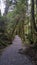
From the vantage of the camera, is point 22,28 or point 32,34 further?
point 22,28

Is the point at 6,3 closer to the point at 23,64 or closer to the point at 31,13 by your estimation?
the point at 31,13

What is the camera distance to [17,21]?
44.0 feet

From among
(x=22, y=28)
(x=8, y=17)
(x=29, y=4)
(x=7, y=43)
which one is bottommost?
(x=7, y=43)

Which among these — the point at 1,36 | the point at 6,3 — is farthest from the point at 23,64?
the point at 6,3

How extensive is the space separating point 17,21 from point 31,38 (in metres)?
2.21

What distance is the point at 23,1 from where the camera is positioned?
41.4ft

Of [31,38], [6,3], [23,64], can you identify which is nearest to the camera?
[23,64]

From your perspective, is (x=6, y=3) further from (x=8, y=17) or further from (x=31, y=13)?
(x=31, y=13)

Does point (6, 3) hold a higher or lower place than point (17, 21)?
higher

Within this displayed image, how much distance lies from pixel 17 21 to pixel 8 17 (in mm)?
Answer: 756

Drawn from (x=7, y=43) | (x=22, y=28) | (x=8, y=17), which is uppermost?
(x=8, y=17)

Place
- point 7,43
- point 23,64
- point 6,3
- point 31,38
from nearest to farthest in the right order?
point 23,64 → point 31,38 → point 7,43 → point 6,3

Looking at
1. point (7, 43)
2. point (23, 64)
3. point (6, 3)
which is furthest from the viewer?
point (6, 3)

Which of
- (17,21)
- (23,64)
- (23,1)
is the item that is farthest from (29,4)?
(23,64)
